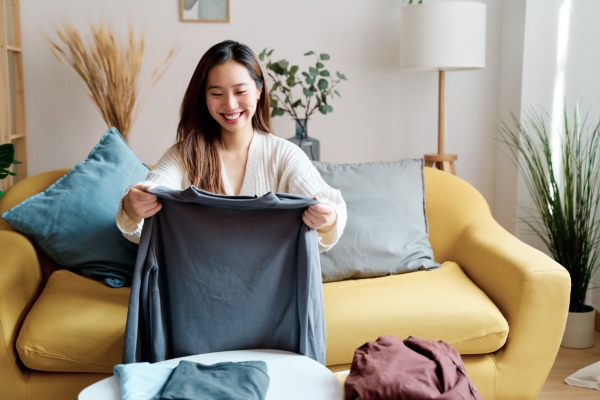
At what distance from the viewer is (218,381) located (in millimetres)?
1388

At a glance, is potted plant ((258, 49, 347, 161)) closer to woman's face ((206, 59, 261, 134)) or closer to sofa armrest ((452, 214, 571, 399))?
woman's face ((206, 59, 261, 134))

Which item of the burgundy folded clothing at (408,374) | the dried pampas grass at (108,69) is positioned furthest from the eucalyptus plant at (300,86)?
the burgundy folded clothing at (408,374)

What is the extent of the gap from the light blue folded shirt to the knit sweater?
0.51 m

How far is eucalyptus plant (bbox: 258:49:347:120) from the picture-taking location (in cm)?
296

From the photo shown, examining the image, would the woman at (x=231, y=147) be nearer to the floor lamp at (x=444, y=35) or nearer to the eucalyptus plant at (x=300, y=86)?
the eucalyptus plant at (x=300, y=86)

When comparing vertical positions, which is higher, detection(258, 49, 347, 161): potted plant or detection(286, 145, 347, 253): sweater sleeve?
detection(258, 49, 347, 161): potted plant

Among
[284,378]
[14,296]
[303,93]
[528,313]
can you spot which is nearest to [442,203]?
[528,313]

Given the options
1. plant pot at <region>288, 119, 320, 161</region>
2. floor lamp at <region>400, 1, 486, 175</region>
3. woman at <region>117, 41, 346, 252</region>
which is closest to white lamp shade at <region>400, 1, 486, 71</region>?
floor lamp at <region>400, 1, 486, 175</region>

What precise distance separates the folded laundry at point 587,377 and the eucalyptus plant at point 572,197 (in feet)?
1.34

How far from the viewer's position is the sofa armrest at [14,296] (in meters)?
1.84

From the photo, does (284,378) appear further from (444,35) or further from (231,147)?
(444,35)

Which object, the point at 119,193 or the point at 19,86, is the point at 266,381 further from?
the point at 19,86

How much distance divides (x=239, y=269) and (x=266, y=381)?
1.05 feet

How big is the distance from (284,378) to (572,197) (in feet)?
5.80
